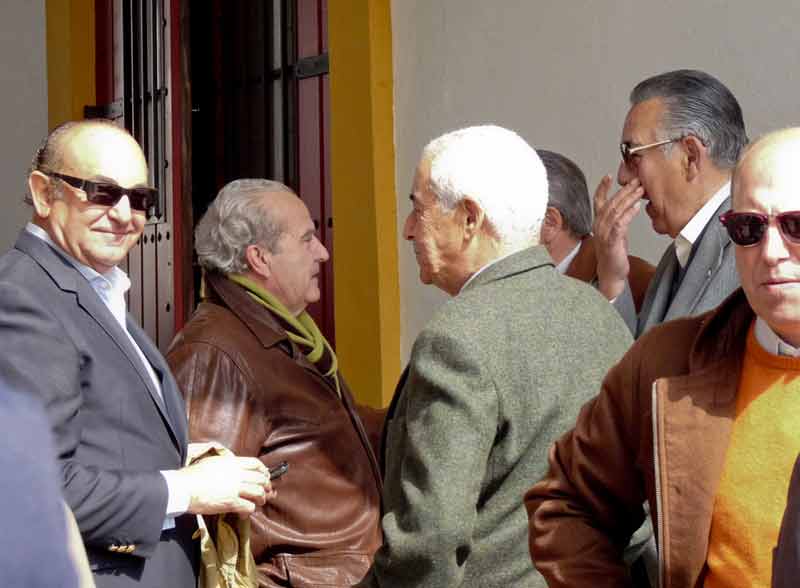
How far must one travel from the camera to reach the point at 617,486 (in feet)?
7.02

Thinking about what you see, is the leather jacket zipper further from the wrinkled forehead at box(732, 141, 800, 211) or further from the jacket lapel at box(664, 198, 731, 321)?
the jacket lapel at box(664, 198, 731, 321)

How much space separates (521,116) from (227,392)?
208cm

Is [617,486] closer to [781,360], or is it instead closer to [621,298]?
[781,360]

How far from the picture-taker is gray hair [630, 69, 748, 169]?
3578 mm

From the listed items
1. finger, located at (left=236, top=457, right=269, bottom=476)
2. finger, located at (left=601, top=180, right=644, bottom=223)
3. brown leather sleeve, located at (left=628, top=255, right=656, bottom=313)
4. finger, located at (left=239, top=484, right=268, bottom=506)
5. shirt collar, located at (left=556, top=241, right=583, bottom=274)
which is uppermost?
finger, located at (left=601, top=180, right=644, bottom=223)

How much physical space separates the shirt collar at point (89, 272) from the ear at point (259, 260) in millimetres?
954

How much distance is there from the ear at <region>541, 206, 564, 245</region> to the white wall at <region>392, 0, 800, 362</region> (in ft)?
1.90

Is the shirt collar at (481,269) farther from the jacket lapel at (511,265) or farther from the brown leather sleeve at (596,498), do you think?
the brown leather sleeve at (596,498)

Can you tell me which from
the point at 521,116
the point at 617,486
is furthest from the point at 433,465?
the point at 521,116

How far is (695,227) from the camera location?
11.5 ft

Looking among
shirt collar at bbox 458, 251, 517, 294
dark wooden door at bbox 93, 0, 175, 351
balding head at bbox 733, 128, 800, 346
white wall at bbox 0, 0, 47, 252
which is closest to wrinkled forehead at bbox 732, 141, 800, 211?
balding head at bbox 733, 128, 800, 346

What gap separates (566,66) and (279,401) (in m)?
1.99

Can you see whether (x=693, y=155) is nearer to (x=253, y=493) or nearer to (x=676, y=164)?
(x=676, y=164)

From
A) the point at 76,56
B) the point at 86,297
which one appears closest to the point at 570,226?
the point at 86,297
